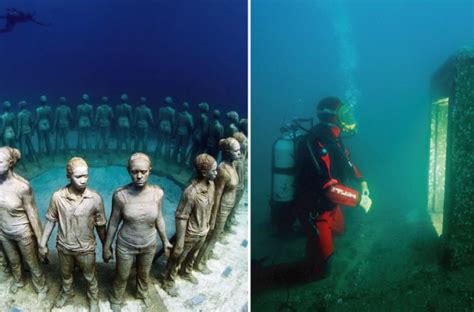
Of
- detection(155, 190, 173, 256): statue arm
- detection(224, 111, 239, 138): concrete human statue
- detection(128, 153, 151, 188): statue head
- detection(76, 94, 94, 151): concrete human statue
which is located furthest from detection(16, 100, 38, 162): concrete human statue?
detection(224, 111, 239, 138): concrete human statue

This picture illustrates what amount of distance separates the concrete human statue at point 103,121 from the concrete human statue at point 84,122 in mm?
80

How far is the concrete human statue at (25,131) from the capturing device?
3.83 m

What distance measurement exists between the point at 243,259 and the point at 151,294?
107 centimetres

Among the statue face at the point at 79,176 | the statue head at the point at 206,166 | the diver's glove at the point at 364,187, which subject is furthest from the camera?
the diver's glove at the point at 364,187

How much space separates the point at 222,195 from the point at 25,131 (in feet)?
7.78

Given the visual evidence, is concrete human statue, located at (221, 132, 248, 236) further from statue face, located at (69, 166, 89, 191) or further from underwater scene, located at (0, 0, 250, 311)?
statue face, located at (69, 166, 89, 191)

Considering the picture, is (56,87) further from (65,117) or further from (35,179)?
(35,179)

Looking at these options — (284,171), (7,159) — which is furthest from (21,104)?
(284,171)

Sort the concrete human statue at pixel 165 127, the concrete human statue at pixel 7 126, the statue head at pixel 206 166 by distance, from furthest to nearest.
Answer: the concrete human statue at pixel 165 127
the concrete human statue at pixel 7 126
the statue head at pixel 206 166

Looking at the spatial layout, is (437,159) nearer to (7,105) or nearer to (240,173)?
(240,173)

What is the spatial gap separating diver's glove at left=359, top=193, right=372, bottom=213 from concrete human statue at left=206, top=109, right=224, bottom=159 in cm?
178

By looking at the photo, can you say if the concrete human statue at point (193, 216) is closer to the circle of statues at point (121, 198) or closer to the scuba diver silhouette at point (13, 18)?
the circle of statues at point (121, 198)

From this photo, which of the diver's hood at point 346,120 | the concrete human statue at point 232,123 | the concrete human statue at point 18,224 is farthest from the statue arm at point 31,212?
the diver's hood at point 346,120

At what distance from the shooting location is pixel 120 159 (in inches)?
153
